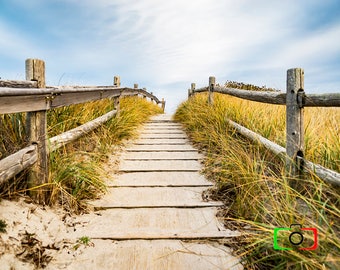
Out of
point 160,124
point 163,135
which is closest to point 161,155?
point 163,135

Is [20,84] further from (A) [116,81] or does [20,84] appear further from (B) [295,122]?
(A) [116,81]

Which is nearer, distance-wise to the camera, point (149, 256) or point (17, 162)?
point (149, 256)

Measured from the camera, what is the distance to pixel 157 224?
2.87 metres

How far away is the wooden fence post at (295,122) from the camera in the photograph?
305cm

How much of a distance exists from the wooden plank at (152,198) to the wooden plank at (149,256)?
68cm

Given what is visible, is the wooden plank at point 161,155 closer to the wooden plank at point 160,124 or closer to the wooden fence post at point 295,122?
the wooden fence post at point 295,122

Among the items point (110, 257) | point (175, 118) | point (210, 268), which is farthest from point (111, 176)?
point (175, 118)

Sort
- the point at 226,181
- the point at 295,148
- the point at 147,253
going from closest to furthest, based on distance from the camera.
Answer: the point at 147,253, the point at 295,148, the point at 226,181

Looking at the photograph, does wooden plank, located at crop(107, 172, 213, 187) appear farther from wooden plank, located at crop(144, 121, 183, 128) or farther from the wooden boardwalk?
wooden plank, located at crop(144, 121, 183, 128)

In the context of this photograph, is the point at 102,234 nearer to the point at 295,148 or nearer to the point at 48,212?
the point at 48,212

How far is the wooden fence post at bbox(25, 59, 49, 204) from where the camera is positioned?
2910 mm

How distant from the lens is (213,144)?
535cm

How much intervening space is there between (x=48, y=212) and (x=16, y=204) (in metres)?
0.28

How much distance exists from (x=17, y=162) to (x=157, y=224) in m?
1.33
